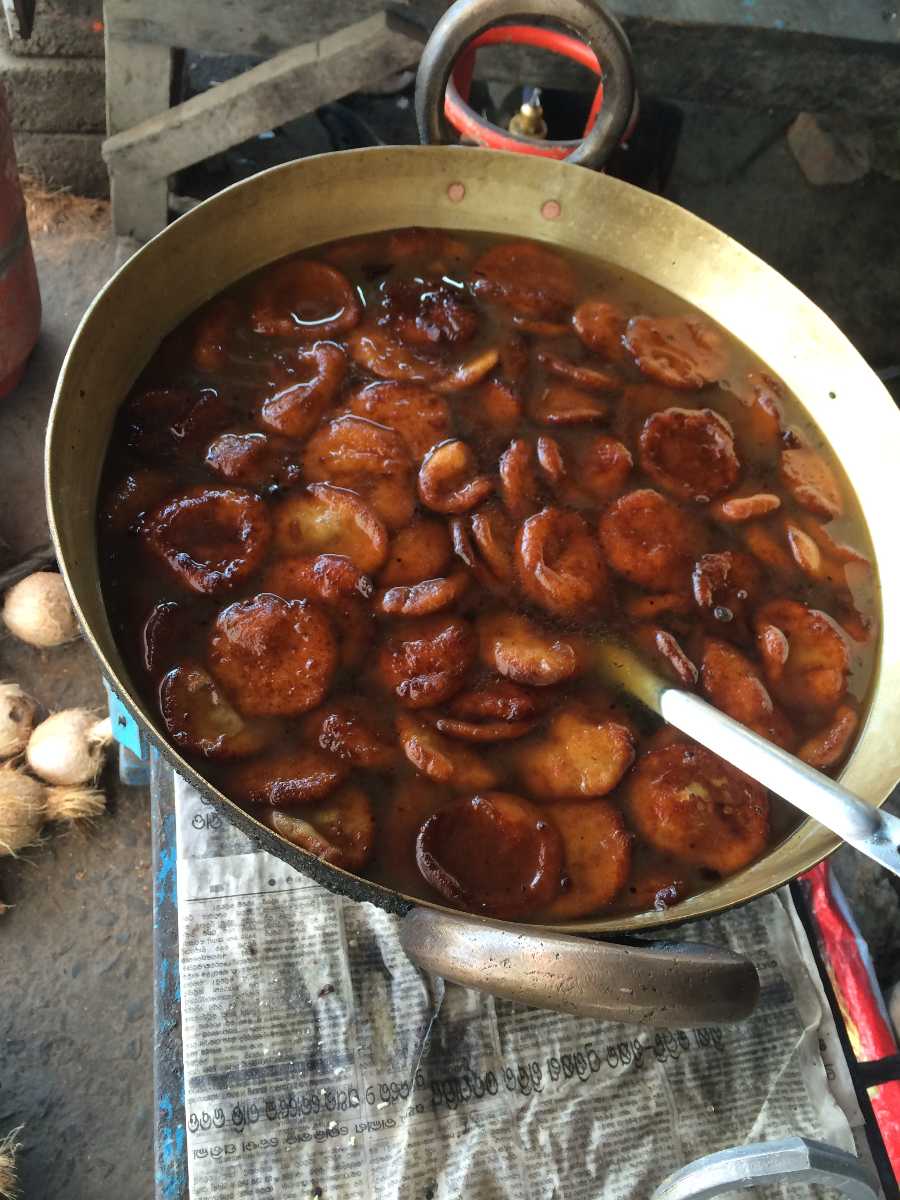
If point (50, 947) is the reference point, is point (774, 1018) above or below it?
above

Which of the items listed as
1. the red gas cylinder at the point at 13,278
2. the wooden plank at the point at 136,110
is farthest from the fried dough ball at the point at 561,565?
the wooden plank at the point at 136,110

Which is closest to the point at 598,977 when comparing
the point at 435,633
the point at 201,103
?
the point at 435,633

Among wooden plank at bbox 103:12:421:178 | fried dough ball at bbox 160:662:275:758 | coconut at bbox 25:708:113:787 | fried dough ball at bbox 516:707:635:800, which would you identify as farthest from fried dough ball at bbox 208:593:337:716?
wooden plank at bbox 103:12:421:178

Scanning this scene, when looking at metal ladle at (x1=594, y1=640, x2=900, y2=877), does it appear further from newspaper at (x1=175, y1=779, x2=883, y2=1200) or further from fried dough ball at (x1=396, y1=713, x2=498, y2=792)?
newspaper at (x1=175, y1=779, x2=883, y2=1200)

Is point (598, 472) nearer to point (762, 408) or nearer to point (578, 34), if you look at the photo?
point (762, 408)

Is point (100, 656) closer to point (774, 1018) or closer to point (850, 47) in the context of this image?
point (774, 1018)

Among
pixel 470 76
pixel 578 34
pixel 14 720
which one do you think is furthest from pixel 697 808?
pixel 470 76
